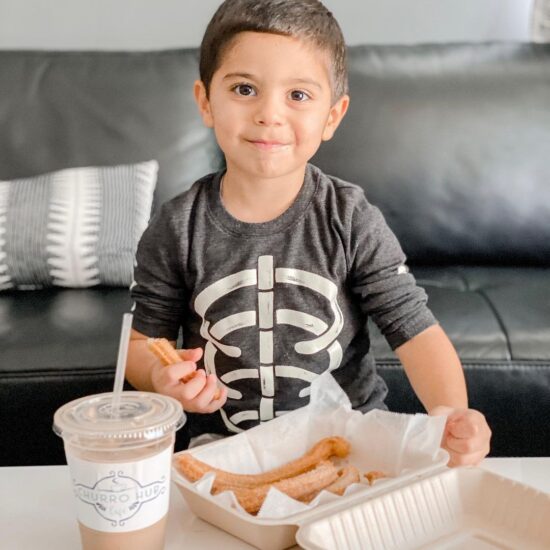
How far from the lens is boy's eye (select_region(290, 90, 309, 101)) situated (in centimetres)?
112

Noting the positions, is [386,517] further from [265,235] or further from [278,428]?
[265,235]

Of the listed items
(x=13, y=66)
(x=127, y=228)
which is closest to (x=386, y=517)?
(x=127, y=228)

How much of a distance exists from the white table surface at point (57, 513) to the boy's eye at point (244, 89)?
49 centimetres

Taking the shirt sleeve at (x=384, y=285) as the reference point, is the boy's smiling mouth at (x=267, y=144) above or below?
above

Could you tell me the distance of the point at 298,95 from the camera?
1128 mm

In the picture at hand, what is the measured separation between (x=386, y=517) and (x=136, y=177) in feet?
4.17

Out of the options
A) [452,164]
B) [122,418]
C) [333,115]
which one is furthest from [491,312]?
[122,418]

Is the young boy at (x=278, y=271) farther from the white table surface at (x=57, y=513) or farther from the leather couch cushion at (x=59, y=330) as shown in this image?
the leather couch cushion at (x=59, y=330)

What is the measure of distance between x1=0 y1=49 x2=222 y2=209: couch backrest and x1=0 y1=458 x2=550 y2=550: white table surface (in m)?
1.14

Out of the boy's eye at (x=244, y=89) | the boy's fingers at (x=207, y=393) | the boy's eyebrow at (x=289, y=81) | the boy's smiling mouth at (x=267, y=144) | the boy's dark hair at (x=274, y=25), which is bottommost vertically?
the boy's fingers at (x=207, y=393)

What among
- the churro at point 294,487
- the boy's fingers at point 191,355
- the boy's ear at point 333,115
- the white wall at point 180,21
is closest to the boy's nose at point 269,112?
the boy's ear at point 333,115

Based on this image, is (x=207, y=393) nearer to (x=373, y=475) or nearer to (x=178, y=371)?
(x=178, y=371)

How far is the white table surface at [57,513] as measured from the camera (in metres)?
0.85

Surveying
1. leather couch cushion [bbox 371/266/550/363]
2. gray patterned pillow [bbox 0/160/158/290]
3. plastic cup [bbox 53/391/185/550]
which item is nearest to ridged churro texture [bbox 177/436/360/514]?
plastic cup [bbox 53/391/185/550]
